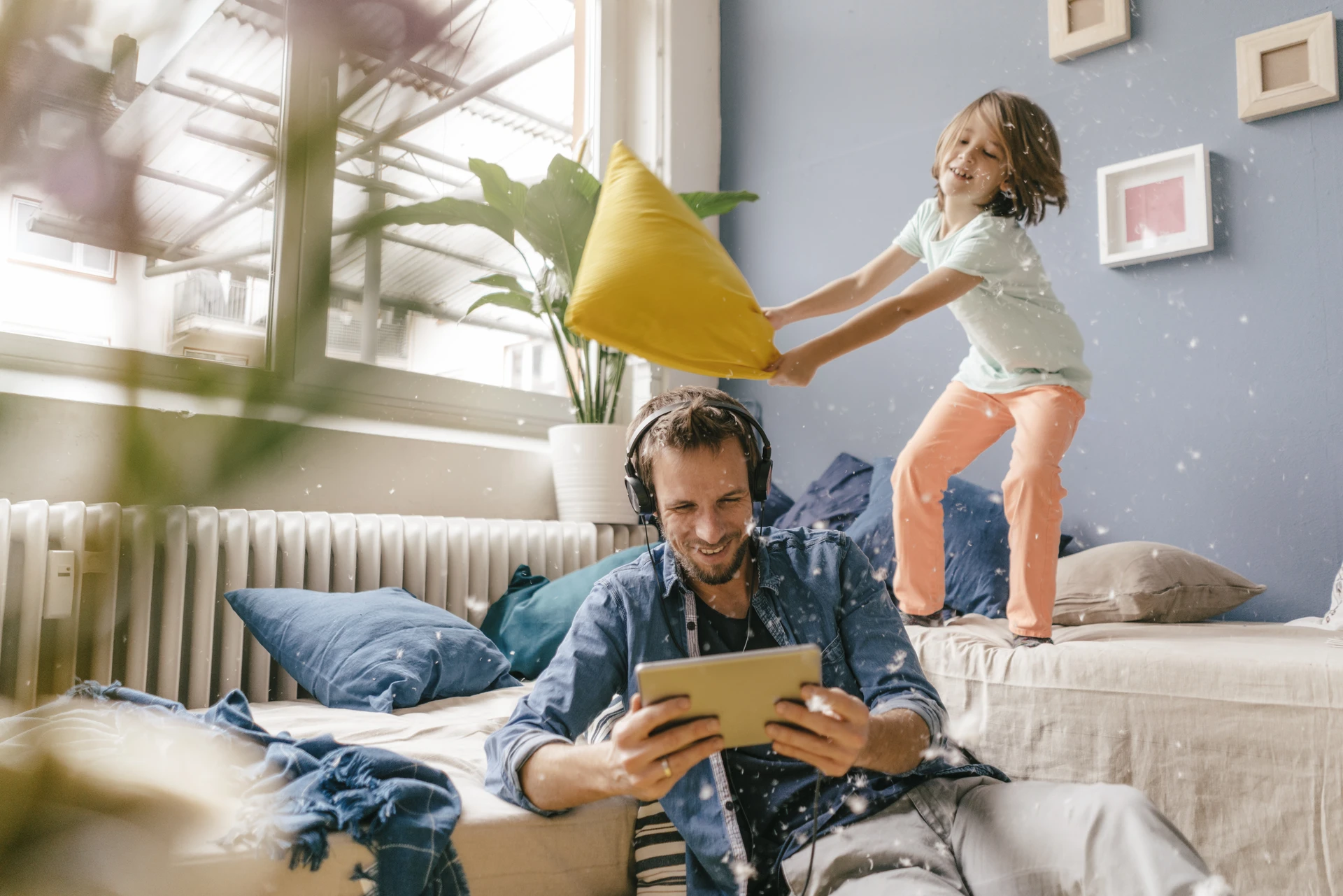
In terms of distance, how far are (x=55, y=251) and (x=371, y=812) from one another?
825 mm

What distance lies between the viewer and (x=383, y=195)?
197mm

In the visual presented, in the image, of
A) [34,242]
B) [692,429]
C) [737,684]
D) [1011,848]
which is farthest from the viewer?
[692,429]

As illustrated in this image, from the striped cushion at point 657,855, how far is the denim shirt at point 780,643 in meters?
0.02

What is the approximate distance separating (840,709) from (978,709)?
757mm

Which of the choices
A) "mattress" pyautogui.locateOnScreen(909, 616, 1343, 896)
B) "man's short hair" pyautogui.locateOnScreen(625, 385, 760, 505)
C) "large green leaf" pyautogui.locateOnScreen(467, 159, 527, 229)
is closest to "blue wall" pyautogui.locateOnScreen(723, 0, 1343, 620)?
"mattress" pyautogui.locateOnScreen(909, 616, 1343, 896)

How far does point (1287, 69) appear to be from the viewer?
1904mm

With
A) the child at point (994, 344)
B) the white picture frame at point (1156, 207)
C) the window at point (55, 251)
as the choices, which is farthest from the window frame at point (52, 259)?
the white picture frame at point (1156, 207)

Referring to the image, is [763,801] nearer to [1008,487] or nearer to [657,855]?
[657,855]

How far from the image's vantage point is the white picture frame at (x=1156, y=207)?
6.53 ft

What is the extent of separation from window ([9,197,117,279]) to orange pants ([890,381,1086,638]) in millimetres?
1558

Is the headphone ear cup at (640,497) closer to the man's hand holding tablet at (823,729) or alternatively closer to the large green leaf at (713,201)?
the man's hand holding tablet at (823,729)

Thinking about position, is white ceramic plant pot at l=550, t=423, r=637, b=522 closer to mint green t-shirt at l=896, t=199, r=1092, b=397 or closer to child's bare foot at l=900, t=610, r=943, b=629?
child's bare foot at l=900, t=610, r=943, b=629

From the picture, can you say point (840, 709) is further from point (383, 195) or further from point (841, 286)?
point (841, 286)

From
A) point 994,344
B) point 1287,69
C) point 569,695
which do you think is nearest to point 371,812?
point 569,695
